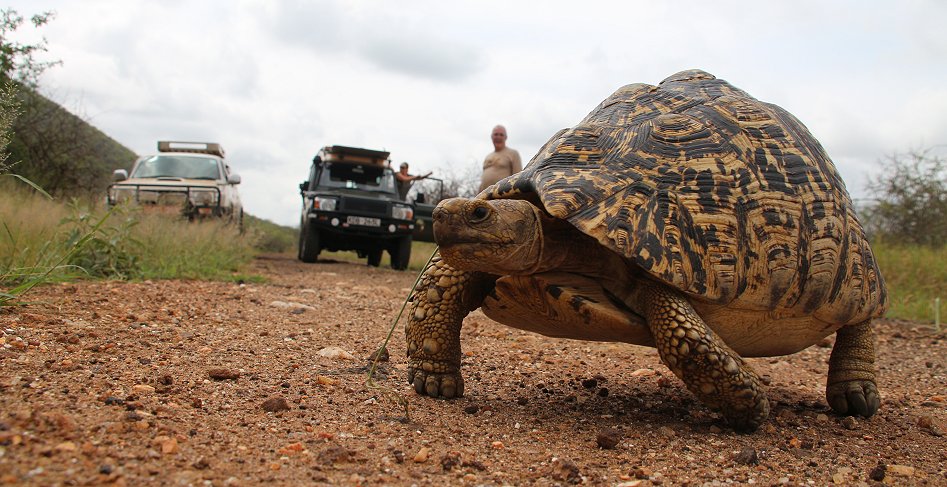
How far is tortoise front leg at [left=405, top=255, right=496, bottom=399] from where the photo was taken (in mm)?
3121

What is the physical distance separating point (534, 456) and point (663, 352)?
647mm

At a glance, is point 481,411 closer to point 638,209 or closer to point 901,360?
point 638,209

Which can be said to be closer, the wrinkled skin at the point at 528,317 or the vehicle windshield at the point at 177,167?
the wrinkled skin at the point at 528,317

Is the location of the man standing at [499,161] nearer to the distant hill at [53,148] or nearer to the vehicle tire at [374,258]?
the vehicle tire at [374,258]

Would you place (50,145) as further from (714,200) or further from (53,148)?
(714,200)

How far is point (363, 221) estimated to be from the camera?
1198 cm

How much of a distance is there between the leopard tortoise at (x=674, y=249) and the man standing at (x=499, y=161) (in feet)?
17.7

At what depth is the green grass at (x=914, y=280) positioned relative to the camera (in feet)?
26.5

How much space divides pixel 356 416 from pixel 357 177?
36.5ft

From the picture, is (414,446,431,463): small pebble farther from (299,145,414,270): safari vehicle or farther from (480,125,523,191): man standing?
(299,145,414,270): safari vehicle

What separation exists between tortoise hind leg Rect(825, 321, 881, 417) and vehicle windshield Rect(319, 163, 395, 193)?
33.8 feet

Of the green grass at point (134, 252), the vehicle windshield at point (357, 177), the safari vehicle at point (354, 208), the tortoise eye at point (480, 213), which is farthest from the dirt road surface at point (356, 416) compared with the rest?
the vehicle windshield at point (357, 177)

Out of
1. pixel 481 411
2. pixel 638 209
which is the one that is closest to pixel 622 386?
pixel 481 411

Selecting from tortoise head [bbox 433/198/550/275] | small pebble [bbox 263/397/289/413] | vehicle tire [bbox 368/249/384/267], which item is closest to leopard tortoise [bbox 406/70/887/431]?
tortoise head [bbox 433/198/550/275]
